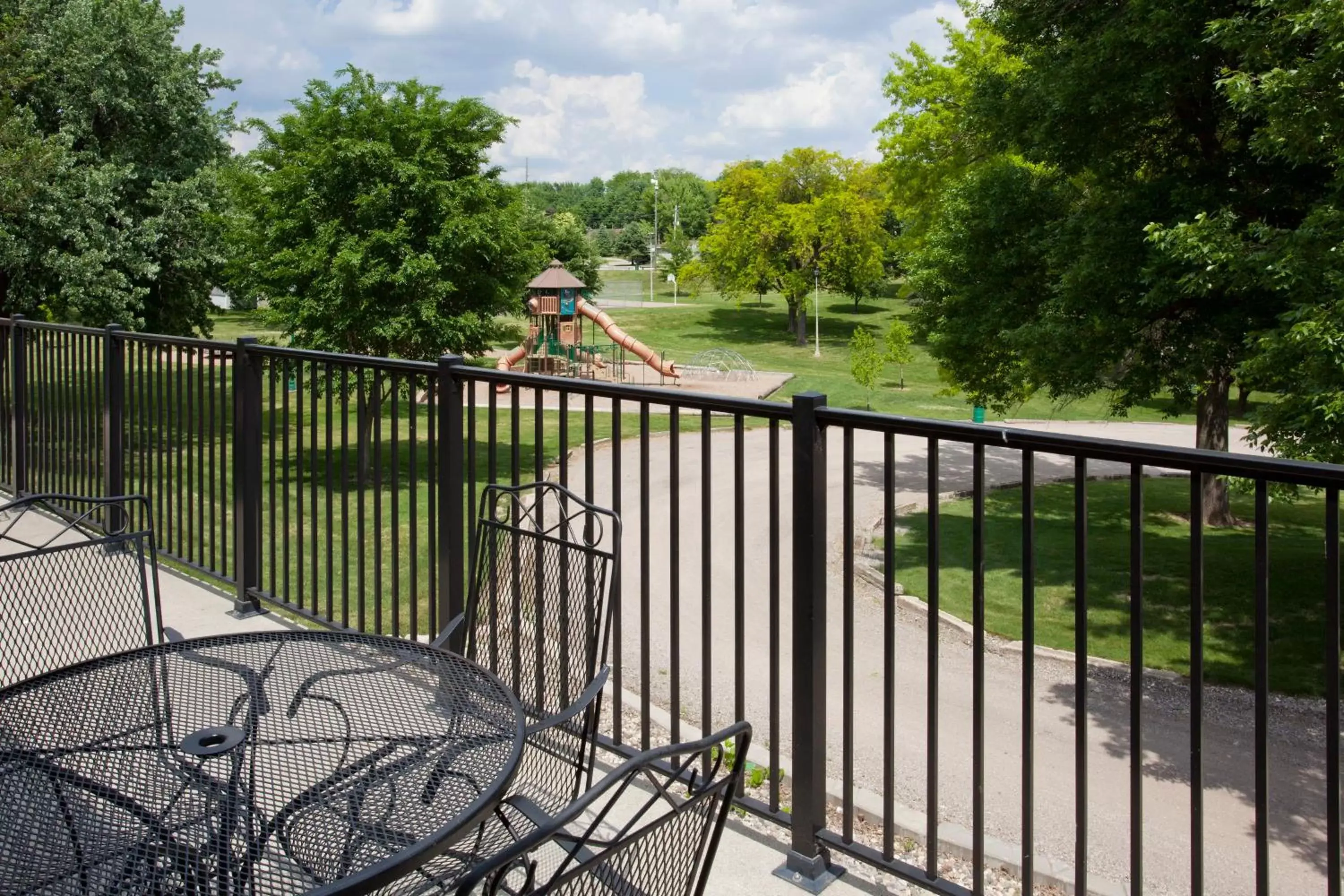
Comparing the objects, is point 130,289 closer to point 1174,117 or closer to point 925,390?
point 1174,117

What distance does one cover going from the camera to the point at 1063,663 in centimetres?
985

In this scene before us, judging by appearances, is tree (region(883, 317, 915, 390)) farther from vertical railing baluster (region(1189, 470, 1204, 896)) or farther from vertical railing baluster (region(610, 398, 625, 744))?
vertical railing baluster (region(1189, 470, 1204, 896))

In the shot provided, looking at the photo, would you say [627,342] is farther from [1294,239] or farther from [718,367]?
[1294,239]

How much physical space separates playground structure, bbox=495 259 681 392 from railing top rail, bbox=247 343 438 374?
82.9ft

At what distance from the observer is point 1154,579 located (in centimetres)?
1252

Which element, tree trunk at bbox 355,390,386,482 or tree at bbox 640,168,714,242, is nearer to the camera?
tree trunk at bbox 355,390,386,482

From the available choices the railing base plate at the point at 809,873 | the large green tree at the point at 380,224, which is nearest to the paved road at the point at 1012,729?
the railing base plate at the point at 809,873

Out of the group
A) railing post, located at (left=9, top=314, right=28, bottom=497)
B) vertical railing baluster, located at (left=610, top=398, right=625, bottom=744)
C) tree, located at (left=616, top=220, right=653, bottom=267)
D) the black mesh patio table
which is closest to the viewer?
the black mesh patio table

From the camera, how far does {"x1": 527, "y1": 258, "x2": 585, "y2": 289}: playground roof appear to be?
101 feet

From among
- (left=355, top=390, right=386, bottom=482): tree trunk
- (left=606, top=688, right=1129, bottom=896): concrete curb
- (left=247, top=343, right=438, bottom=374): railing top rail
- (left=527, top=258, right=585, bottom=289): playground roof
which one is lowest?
(left=606, top=688, right=1129, bottom=896): concrete curb

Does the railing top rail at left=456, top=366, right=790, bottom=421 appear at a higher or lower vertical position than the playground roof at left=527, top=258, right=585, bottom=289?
lower

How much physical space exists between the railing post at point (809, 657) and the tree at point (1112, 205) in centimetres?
720

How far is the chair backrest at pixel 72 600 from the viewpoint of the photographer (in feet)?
10.6

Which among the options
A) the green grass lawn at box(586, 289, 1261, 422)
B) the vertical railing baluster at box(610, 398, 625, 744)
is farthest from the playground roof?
the vertical railing baluster at box(610, 398, 625, 744)
